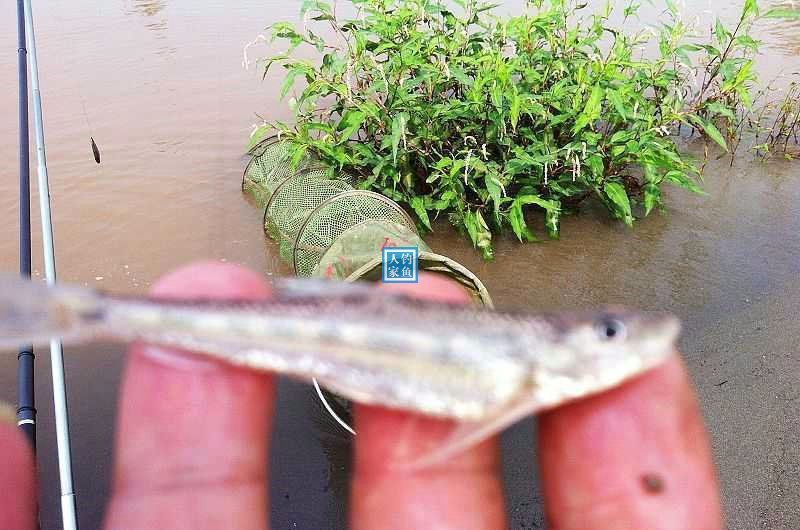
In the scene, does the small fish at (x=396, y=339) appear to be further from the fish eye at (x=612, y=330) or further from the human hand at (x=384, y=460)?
the human hand at (x=384, y=460)

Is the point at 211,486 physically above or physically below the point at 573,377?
below

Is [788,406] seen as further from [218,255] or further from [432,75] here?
[218,255]

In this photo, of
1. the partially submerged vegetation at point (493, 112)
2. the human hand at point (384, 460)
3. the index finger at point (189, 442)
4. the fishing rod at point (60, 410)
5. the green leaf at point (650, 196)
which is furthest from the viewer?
the green leaf at point (650, 196)

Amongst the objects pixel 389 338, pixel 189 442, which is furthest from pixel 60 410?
pixel 389 338

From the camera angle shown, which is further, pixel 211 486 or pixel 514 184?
pixel 514 184

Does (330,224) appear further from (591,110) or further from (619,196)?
(619,196)

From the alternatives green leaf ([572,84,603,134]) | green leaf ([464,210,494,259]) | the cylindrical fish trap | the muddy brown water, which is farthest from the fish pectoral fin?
the cylindrical fish trap

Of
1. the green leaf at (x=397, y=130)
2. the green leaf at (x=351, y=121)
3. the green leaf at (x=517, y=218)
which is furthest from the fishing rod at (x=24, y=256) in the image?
the green leaf at (x=517, y=218)

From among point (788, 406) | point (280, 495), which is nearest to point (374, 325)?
point (280, 495)
